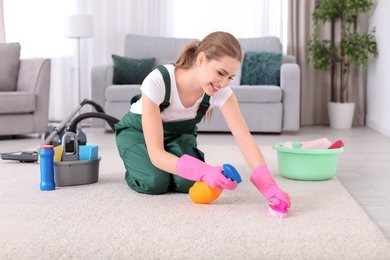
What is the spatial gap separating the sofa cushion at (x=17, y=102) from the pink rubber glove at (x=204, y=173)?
308 centimetres

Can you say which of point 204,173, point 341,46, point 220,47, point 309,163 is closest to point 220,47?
point 220,47

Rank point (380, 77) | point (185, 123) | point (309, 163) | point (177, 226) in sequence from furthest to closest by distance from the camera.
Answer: point (380, 77)
point (309, 163)
point (185, 123)
point (177, 226)

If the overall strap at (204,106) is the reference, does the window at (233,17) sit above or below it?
above

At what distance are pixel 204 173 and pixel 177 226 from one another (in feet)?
0.77

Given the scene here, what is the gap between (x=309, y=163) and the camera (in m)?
2.87

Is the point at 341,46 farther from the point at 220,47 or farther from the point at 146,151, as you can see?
the point at 220,47

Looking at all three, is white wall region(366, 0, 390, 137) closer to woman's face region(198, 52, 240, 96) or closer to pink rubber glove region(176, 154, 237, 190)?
woman's face region(198, 52, 240, 96)

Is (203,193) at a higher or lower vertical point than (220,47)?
lower

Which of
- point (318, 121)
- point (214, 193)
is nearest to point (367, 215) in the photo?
point (214, 193)

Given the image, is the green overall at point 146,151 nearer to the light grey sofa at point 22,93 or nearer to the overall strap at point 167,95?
the overall strap at point 167,95

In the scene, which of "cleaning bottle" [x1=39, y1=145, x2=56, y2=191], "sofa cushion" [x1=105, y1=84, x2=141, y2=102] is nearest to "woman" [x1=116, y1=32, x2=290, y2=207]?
"cleaning bottle" [x1=39, y1=145, x2=56, y2=191]

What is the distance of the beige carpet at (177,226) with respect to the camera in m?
1.76

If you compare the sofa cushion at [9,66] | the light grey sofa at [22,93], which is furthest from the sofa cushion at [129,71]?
the sofa cushion at [9,66]

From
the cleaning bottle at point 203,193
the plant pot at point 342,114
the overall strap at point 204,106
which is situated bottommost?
the plant pot at point 342,114
